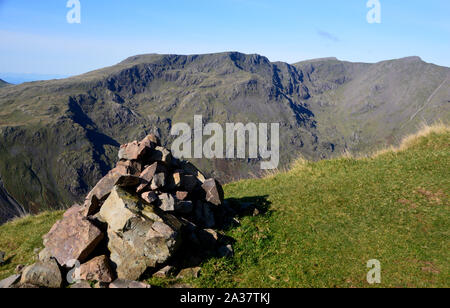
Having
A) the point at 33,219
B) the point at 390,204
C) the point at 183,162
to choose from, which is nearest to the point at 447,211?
the point at 390,204

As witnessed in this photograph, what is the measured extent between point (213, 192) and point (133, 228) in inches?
262

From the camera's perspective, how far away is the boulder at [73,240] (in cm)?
1428

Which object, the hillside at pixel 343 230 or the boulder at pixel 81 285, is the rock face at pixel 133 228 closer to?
the boulder at pixel 81 285

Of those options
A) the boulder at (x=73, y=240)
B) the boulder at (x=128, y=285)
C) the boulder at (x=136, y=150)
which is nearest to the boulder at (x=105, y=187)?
the boulder at (x=73, y=240)

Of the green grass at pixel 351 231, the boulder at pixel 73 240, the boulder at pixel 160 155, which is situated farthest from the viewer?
the boulder at pixel 160 155

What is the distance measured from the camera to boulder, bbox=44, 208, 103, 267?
46.9 feet

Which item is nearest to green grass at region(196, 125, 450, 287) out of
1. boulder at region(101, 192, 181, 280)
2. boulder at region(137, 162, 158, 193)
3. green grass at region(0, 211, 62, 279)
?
boulder at region(101, 192, 181, 280)

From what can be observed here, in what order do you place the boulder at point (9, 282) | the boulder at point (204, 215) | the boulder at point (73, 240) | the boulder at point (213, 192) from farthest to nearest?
the boulder at point (213, 192), the boulder at point (204, 215), the boulder at point (73, 240), the boulder at point (9, 282)

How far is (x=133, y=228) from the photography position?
1441 cm

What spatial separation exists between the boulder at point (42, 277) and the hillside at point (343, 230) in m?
3.89

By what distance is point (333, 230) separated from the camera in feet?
56.1
